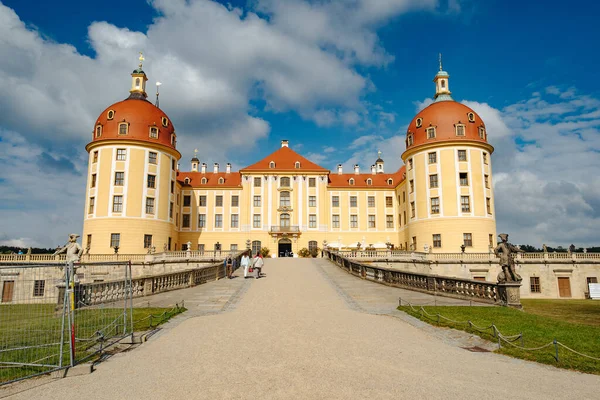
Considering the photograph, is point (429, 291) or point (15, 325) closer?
point (15, 325)

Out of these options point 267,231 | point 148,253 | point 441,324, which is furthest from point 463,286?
point 267,231

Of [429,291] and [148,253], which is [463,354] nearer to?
[429,291]

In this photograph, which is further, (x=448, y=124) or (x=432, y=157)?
(x=432, y=157)

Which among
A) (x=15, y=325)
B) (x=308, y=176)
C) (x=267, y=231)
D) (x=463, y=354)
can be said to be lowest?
(x=463, y=354)

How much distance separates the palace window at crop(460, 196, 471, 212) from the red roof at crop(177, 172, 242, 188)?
2884 centimetres

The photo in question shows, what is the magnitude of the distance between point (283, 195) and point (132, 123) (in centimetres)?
2068

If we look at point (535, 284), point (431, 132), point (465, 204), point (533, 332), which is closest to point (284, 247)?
point (465, 204)

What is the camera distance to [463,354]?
8320 millimetres

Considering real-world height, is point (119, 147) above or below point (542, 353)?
above

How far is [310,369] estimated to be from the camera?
7.05 meters

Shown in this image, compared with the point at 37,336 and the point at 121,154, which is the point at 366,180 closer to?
the point at 121,154

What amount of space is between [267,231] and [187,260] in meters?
→ 15.9

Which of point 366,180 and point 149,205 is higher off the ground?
point 366,180

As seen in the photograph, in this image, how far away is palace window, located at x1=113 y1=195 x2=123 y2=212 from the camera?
40.5 metres
